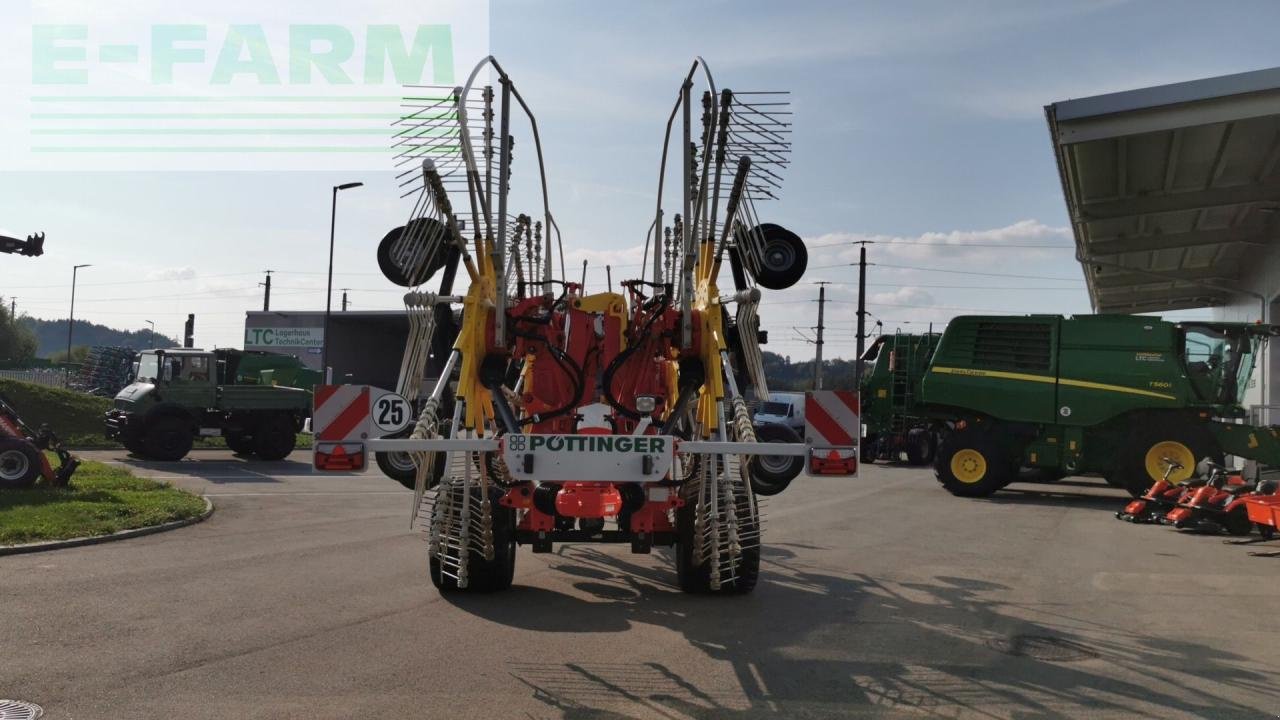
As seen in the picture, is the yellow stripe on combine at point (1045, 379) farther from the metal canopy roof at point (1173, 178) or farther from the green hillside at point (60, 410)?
the green hillside at point (60, 410)

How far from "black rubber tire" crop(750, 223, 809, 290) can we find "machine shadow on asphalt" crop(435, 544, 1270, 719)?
2.42m

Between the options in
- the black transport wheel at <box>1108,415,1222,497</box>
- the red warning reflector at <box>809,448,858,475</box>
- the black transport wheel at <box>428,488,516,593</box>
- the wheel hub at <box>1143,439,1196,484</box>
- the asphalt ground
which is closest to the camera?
the asphalt ground

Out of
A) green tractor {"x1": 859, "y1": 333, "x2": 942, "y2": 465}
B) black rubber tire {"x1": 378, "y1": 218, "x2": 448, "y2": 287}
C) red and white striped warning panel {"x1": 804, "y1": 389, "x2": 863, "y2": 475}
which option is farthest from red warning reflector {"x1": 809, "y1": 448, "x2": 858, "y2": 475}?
green tractor {"x1": 859, "y1": 333, "x2": 942, "y2": 465}

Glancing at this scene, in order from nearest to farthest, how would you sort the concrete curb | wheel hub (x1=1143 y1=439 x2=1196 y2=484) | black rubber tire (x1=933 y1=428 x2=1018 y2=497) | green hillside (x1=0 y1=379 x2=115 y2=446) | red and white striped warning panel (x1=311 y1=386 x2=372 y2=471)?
red and white striped warning panel (x1=311 y1=386 x2=372 y2=471) → the concrete curb → wheel hub (x1=1143 y1=439 x2=1196 y2=484) → black rubber tire (x1=933 y1=428 x2=1018 y2=497) → green hillside (x1=0 y1=379 x2=115 y2=446)

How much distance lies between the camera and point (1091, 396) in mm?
18672

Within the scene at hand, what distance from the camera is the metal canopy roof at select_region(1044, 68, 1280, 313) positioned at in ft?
47.9

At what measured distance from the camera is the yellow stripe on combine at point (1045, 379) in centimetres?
1830

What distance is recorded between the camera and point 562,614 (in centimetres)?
763

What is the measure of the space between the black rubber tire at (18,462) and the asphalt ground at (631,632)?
4.02 m

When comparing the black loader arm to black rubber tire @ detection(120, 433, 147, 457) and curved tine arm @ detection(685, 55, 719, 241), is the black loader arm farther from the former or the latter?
curved tine arm @ detection(685, 55, 719, 241)

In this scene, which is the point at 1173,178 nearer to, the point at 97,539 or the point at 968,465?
the point at 968,465

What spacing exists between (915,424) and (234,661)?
25144 mm

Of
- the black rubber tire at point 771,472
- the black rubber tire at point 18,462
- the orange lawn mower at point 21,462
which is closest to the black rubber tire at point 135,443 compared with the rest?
the orange lawn mower at point 21,462

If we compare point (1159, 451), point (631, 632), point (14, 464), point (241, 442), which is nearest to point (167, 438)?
point (241, 442)
